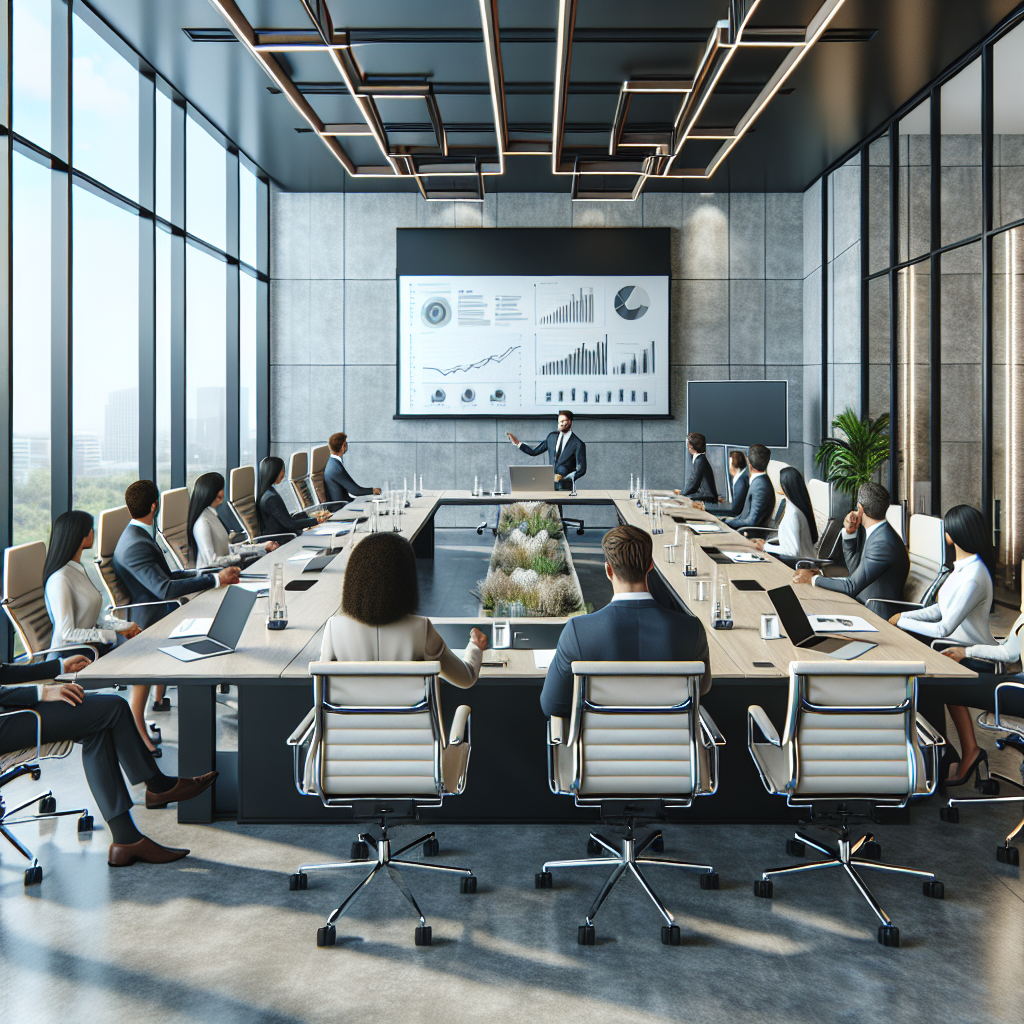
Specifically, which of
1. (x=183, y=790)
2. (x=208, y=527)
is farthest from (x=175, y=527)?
(x=183, y=790)

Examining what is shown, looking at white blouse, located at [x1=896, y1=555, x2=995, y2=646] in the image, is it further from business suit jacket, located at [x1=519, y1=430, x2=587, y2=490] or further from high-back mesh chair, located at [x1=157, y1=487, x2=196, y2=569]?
business suit jacket, located at [x1=519, y1=430, x2=587, y2=490]

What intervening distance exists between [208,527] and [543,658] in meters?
3.45

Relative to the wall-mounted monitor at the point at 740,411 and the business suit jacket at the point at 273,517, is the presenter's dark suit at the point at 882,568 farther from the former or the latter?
the wall-mounted monitor at the point at 740,411

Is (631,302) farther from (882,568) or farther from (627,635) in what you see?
(627,635)

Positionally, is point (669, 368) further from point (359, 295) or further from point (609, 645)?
point (609, 645)

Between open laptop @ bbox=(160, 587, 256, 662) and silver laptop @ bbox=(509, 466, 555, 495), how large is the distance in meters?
5.82

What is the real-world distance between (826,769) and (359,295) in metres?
10.6

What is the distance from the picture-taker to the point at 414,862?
3.42 meters

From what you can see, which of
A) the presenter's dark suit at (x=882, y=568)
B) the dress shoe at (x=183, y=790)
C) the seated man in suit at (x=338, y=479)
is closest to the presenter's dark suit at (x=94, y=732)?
the dress shoe at (x=183, y=790)

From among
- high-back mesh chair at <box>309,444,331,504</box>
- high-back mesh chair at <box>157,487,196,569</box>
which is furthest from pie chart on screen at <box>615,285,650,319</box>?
high-back mesh chair at <box>157,487,196,569</box>

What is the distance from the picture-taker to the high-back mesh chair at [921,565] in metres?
5.22

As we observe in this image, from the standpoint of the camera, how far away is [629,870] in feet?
11.3

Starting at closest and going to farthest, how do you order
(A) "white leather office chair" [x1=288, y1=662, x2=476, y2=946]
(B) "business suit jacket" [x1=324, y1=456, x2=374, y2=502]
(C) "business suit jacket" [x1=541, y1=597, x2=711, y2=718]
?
(A) "white leather office chair" [x1=288, y1=662, x2=476, y2=946]
(C) "business suit jacket" [x1=541, y1=597, x2=711, y2=718]
(B) "business suit jacket" [x1=324, y1=456, x2=374, y2=502]

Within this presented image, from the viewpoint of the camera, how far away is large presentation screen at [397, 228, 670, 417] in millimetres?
12266
